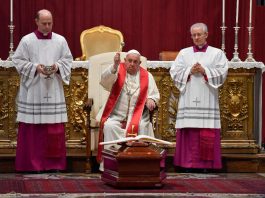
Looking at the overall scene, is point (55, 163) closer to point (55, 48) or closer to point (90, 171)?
point (90, 171)

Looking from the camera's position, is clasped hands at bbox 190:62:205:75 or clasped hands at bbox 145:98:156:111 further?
clasped hands at bbox 190:62:205:75

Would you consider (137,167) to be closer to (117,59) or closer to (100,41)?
(117,59)

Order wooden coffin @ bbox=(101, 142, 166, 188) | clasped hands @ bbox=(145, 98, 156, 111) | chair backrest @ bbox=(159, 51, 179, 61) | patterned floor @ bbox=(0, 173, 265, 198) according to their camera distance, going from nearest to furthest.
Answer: patterned floor @ bbox=(0, 173, 265, 198) → wooden coffin @ bbox=(101, 142, 166, 188) → clasped hands @ bbox=(145, 98, 156, 111) → chair backrest @ bbox=(159, 51, 179, 61)

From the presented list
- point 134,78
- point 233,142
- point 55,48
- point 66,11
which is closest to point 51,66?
point 55,48

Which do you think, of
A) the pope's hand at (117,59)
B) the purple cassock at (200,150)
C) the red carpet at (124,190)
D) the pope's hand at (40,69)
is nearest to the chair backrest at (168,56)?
the purple cassock at (200,150)

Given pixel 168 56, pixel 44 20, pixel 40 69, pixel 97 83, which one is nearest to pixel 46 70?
pixel 40 69

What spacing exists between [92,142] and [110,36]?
2381 millimetres

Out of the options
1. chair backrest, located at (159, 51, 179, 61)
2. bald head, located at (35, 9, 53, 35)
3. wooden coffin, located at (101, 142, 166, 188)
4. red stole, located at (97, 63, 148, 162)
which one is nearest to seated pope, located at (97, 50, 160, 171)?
red stole, located at (97, 63, 148, 162)

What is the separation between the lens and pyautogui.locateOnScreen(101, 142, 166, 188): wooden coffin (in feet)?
29.0

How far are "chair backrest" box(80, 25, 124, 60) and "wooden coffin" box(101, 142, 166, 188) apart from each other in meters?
3.58

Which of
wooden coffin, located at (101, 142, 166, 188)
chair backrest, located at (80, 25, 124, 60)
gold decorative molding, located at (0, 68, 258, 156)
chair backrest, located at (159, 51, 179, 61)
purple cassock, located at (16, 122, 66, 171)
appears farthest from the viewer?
chair backrest, located at (80, 25, 124, 60)

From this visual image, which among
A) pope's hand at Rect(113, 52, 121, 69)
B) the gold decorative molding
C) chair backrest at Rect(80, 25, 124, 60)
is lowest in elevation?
the gold decorative molding

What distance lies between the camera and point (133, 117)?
403 inches

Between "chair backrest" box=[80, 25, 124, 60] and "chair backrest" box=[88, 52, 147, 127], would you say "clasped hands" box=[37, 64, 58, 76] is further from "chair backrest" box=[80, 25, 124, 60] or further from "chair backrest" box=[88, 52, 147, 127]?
"chair backrest" box=[80, 25, 124, 60]
